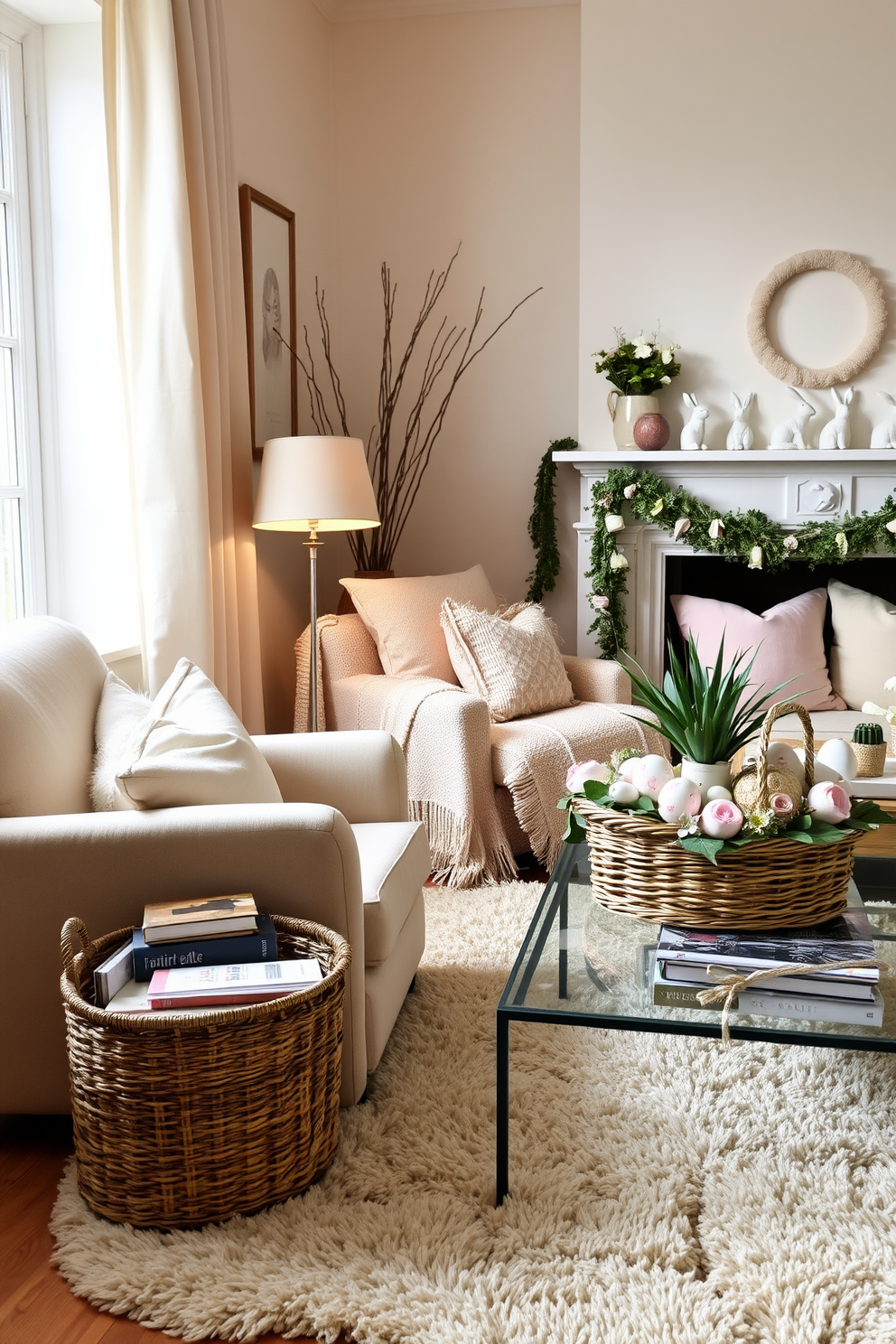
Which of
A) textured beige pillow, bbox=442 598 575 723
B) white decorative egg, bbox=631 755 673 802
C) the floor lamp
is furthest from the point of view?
textured beige pillow, bbox=442 598 575 723

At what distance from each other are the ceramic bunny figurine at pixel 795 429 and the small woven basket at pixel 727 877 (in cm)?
231

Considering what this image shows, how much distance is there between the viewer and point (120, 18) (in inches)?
107

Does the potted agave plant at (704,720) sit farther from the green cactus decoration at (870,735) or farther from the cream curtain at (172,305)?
the cream curtain at (172,305)

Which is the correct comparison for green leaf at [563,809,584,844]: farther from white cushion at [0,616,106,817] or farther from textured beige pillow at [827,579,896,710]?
textured beige pillow at [827,579,896,710]

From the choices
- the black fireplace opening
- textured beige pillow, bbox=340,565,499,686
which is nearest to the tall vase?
the black fireplace opening

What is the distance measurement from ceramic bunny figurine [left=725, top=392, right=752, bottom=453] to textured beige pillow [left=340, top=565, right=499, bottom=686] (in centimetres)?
108

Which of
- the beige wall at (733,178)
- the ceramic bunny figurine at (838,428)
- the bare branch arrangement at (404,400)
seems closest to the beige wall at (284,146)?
the bare branch arrangement at (404,400)

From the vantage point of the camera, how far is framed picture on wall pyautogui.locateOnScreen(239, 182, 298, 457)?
3678mm

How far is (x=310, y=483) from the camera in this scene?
10.0 feet

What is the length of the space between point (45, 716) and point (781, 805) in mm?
1226

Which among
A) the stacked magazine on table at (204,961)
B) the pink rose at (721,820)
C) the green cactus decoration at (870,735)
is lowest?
the stacked magazine on table at (204,961)

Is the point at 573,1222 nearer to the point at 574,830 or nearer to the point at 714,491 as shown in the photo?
the point at 574,830

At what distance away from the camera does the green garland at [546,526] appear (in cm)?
439

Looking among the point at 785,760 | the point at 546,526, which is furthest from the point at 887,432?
the point at 785,760
